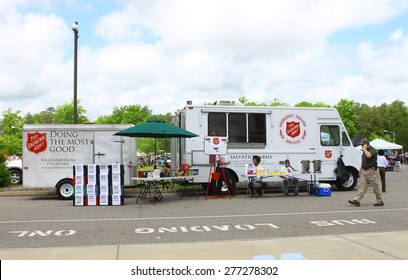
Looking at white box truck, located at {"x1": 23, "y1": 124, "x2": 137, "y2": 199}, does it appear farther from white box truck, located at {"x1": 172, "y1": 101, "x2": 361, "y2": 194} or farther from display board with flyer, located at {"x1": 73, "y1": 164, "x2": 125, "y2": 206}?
white box truck, located at {"x1": 172, "y1": 101, "x2": 361, "y2": 194}

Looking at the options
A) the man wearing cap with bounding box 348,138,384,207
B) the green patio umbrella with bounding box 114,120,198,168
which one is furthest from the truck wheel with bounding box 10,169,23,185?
the man wearing cap with bounding box 348,138,384,207

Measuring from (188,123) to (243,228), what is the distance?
261 inches

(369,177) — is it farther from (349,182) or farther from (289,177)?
(349,182)

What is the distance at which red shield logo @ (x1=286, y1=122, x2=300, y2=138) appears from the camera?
1481cm

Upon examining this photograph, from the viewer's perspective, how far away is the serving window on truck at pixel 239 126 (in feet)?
46.8

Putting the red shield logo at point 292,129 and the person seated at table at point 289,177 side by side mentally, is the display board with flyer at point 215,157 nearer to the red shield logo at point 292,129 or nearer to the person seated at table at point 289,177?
the person seated at table at point 289,177

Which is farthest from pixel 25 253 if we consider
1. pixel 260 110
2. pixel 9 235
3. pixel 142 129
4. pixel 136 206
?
pixel 260 110

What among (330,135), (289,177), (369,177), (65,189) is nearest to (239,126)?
(289,177)

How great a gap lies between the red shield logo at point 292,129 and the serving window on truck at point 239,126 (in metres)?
0.89

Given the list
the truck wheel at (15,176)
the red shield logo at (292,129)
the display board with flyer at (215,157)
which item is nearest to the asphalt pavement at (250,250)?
the display board with flyer at (215,157)

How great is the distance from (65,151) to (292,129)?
7.71m

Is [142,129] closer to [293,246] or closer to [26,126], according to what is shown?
[26,126]

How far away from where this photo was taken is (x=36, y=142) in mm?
13531

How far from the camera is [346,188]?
1547 cm
